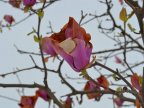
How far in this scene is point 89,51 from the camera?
0.85m

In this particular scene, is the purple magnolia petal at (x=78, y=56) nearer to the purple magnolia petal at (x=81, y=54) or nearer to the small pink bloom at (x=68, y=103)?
the purple magnolia petal at (x=81, y=54)

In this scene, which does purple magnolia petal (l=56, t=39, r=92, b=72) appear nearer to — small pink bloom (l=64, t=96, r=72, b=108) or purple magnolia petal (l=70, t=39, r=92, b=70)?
purple magnolia petal (l=70, t=39, r=92, b=70)

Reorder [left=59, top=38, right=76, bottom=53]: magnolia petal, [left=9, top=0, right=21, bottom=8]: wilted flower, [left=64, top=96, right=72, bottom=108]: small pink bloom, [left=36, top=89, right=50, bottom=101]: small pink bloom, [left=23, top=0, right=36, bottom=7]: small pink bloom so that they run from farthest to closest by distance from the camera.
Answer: [left=9, top=0, right=21, bottom=8]: wilted flower
[left=36, top=89, right=50, bottom=101]: small pink bloom
[left=23, top=0, right=36, bottom=7]: small pink bloom
[left=64, top=96, right=72, bottom=108]: small pink bloom
[left=59, top=38, right=76, bottom=53]: magnolia petal

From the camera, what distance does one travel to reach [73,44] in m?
Result: 0.77

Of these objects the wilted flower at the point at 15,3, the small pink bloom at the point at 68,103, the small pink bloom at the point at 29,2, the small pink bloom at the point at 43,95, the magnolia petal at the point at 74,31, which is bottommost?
the small pink bloom at the point at 68,103

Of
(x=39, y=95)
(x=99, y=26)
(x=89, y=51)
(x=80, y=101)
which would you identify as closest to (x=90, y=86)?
(x=80, y=101)

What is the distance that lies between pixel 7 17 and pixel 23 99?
6.03ft

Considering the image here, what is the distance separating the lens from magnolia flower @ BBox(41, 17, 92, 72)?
0.77 meters

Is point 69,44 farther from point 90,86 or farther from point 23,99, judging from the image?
point 23,99

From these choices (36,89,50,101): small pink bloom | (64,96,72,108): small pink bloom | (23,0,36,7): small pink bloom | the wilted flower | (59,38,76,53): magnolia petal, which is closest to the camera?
(59,38,76,53): magnolia petal

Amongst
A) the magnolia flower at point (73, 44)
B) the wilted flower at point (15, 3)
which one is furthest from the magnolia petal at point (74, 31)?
the wilted flower at point (15, 3)

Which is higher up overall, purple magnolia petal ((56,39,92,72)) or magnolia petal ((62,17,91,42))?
magnolia petal ((62,17,91,42))

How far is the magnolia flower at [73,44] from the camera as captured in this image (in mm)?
767

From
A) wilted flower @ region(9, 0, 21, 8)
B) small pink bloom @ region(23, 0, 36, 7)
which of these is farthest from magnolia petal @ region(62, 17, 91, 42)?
wilted flower @ region(9, 0, 21, 8)
